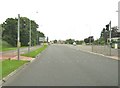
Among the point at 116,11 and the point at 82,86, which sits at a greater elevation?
the point at 116,11

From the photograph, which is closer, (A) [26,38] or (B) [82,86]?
(B) [82,86]

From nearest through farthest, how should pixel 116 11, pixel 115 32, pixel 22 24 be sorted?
pixel 116 11, pixel 22 24, pixel 115 32

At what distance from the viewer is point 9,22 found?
393ft

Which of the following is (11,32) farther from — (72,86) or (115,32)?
(72,86)

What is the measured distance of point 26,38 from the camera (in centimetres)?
11931

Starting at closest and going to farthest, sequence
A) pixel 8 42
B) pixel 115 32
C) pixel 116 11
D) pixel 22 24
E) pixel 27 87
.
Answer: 1. pixel 27 87
2. pixel 116 11
3. pixel 8 42
4. pixel 22 24
5. pixel 115 32

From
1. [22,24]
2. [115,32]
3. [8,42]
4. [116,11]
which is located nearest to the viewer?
[116,11]

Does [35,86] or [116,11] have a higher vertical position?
[116,11]

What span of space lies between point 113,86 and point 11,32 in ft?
353

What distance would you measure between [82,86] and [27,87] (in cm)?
221

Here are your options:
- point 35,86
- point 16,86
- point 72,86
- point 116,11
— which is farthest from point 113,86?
point 116,11

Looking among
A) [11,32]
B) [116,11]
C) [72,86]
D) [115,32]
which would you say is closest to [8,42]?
[11,32]

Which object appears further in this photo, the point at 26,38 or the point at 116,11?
the point at 26,38

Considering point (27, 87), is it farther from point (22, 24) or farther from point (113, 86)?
point (22, 24)
